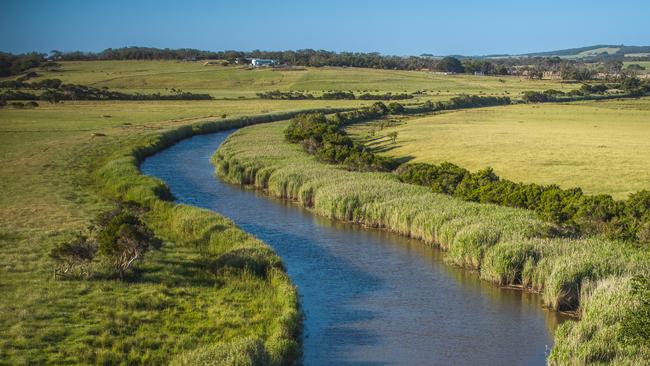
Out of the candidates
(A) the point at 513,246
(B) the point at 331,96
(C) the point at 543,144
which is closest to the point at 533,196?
(A) the point at 513,246

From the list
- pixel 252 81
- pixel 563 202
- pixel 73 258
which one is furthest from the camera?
pixel 252 81

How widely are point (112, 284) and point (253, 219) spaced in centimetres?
1489

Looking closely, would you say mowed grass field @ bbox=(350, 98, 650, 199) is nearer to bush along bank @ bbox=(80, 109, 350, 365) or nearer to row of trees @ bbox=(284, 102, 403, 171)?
row of trees @ bbox=(284, 102, 403, 171)

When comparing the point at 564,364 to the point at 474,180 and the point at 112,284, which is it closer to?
the point at 112,284

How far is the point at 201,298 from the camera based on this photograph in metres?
22.7

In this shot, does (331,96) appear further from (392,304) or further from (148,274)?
(392,304)

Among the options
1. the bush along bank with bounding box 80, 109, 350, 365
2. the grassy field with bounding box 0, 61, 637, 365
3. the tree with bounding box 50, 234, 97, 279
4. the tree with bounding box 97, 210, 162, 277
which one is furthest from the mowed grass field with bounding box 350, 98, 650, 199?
the tree with bounding box 50, 234, 97, 279

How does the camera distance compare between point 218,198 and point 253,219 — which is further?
point 218,198

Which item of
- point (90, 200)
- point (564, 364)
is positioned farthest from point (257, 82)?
point (564, 364)

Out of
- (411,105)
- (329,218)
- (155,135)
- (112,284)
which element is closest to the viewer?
(112,284)

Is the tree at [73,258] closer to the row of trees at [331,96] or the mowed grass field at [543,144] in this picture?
the mowed grass field at [543,144]

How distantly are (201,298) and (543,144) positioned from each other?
42612 mm

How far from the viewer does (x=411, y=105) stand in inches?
4313

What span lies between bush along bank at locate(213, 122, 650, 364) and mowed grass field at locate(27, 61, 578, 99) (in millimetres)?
95992
